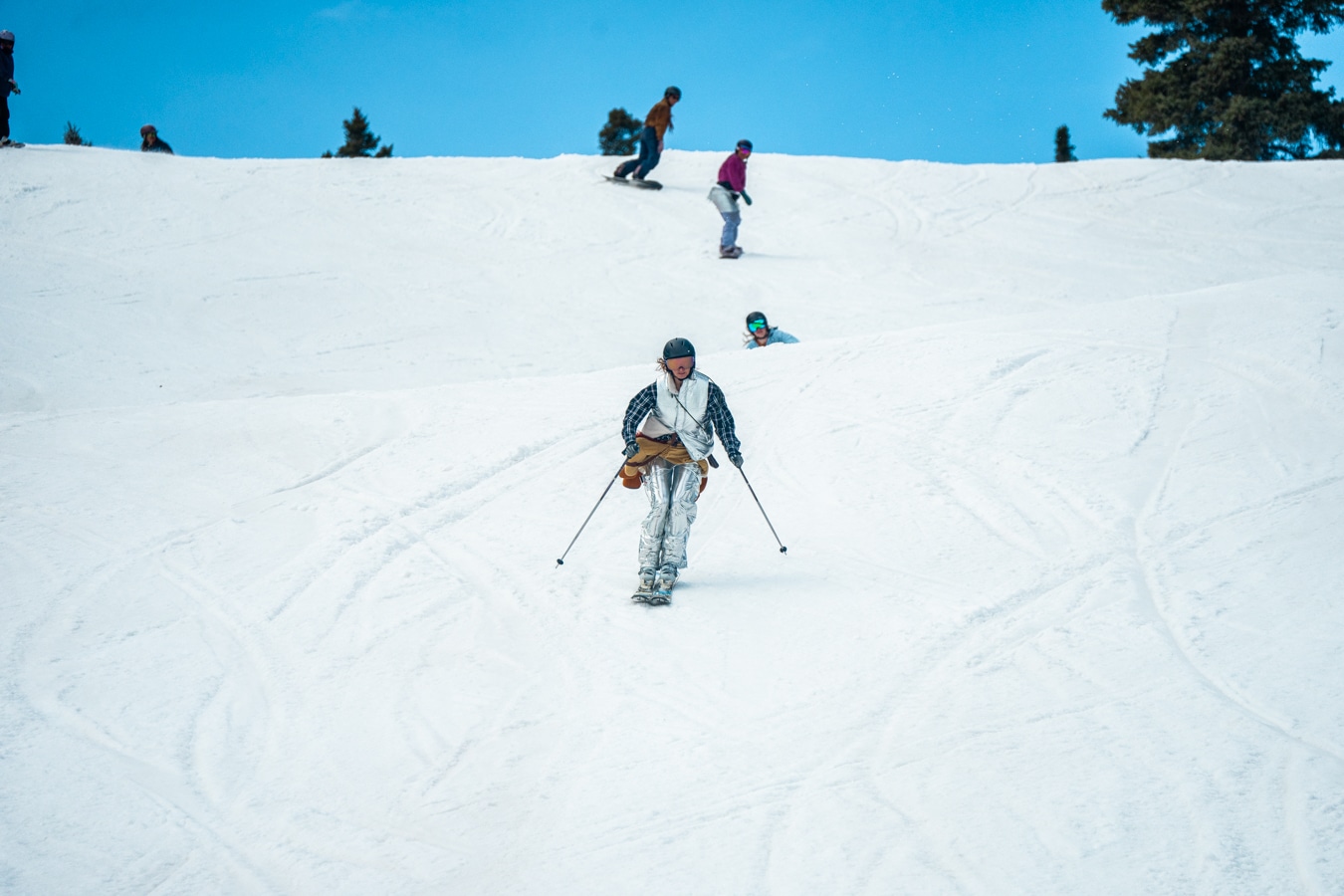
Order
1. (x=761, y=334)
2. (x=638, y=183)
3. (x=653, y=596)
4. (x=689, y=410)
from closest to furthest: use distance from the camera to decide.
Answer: (x=653, y=596) → (x=689, y=410) → (x=761, y=334) → (x=638, y=183)

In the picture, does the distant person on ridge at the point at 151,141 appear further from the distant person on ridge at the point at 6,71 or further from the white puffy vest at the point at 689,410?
the white puffy vest at the point at 689,410

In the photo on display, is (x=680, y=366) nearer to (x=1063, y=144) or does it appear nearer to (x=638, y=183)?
(x=638, y=183)

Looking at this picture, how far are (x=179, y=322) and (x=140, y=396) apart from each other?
7.81 ft

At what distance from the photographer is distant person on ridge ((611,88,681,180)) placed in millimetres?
19062

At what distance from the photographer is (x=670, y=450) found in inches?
262

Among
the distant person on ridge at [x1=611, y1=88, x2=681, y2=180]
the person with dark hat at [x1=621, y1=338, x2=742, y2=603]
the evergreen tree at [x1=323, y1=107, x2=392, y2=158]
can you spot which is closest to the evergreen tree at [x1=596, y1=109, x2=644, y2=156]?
the evergreen tree at [x1=323, y1=107, x2=392, y2=158]

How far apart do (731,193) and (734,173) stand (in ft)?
1.16

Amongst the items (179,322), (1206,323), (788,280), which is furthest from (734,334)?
(179,322)

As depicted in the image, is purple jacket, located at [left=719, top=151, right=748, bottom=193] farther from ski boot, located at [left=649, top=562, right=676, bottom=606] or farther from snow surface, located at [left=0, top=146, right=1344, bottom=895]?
ski boot, located at [left=649, top=562, right=676, bottom=606]

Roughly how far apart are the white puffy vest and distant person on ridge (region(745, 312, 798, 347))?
226 inches

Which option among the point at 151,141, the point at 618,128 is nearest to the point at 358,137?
the point at 618,128

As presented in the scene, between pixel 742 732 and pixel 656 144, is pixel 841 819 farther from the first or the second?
pixel 656 144

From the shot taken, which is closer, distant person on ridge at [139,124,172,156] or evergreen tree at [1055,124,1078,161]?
distant person on ridge at [139,124,172,156]

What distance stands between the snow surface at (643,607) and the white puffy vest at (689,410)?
999 millimetres
